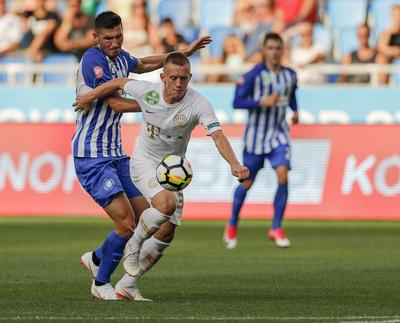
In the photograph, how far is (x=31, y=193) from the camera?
60.6ft

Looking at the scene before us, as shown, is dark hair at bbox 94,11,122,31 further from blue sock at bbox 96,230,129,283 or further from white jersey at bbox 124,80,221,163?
blue sock at bbox 96,230,129,283

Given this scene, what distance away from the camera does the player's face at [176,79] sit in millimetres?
8852

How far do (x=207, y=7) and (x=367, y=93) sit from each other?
4631 millimetres

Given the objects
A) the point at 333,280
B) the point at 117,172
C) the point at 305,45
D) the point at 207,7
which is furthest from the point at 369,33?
the point at 117,172

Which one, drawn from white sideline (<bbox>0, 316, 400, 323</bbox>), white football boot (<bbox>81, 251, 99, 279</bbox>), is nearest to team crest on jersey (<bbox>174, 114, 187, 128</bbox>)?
white football boot (<bbox>81, 251, 99, 279</bbox>)

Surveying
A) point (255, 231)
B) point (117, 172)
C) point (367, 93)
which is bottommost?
point (255, 231)

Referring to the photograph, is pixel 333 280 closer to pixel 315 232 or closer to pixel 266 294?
pixel 266 294

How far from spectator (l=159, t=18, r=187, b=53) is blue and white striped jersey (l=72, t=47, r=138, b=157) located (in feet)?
36.8

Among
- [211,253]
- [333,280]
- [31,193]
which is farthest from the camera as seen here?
[31,193]

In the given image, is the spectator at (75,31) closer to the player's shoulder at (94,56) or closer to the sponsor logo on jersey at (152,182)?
the player's shoulder at (94,56)

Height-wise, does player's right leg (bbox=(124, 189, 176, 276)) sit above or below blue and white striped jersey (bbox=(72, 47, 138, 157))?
below

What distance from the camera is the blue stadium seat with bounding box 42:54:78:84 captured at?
21.3 meters

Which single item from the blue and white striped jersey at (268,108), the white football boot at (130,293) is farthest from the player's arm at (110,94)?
the blue and white striped jersey at (268,108)

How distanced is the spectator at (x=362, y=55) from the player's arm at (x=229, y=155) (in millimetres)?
11992
